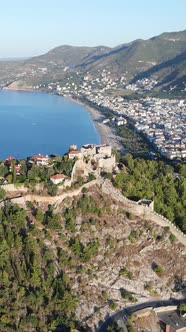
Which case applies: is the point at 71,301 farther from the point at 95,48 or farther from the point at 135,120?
the point at 95,48

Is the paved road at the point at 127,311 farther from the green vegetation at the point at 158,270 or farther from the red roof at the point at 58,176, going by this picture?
the red roof at the point at 58,176

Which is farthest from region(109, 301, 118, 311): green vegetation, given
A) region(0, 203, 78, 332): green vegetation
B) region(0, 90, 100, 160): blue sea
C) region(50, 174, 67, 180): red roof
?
region(0, 90, 100, 160): blue sea

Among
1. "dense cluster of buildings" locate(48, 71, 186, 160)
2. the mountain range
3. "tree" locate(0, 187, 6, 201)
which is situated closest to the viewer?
"tree" locate(0, 187, 6, 201)

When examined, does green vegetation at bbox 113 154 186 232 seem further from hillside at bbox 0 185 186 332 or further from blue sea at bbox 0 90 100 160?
blue sea at bbox 0 90 100 160

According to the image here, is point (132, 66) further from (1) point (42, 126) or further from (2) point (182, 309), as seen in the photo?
(2) point (182, 309)

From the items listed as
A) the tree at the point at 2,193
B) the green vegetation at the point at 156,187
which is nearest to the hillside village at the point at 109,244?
the tree at the point at 2,193

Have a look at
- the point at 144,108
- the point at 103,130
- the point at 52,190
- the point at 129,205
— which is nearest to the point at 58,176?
the point at 52,190

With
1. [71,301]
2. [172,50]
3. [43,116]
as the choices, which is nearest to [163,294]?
[71,301]
